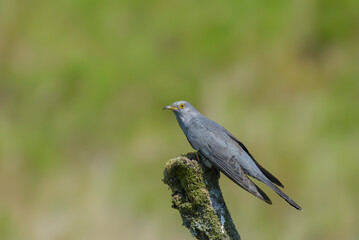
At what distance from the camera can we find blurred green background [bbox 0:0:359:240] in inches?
371

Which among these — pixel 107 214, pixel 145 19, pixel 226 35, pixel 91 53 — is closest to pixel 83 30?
pixel 91 53

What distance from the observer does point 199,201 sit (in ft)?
13.2

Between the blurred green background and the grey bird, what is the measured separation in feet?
12.6

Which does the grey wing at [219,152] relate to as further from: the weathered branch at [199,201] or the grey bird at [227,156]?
the weathered branch at [199,201]

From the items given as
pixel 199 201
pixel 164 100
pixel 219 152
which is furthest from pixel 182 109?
pixel 164 100

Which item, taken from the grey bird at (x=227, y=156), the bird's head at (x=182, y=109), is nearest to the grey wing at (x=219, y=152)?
the grey bird at (x=227, y=156)

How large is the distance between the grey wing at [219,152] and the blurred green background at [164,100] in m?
3.91

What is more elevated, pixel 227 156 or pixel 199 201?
pixel 227 156

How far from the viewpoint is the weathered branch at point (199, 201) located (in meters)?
3.93

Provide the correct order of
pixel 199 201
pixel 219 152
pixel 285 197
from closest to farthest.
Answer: pixel 199 201, pixel 285 197, pixel 219 152

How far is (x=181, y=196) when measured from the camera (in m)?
4.22

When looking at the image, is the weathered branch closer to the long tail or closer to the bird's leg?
the bird's leg

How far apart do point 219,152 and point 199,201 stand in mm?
1079

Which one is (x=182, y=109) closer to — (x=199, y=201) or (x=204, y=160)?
(x=204, y=160)
